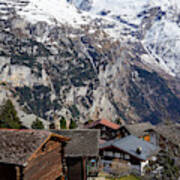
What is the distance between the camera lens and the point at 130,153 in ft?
141

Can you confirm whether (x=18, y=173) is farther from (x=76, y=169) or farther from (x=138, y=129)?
(x=138, y=129)

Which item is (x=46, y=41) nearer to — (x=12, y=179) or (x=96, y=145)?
(x=96, y=145)

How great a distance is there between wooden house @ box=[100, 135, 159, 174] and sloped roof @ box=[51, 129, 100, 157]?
13535mm

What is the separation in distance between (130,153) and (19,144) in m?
28.0

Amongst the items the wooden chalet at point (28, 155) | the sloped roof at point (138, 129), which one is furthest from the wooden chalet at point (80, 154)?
the sloped roof at point (138, 129)

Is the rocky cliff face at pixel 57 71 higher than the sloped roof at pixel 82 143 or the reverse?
the reverse

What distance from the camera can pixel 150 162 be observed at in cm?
4181

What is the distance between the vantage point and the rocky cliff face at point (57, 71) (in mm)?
145500

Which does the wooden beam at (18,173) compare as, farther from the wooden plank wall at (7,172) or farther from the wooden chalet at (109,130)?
the wooden chalet at (109,130)

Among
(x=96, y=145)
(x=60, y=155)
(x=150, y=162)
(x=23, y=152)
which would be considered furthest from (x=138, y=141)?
(x=23, y=152)

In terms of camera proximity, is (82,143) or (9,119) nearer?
(82,143)

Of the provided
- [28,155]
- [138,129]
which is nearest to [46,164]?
[28,155]

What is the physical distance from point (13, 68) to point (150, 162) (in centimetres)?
11789

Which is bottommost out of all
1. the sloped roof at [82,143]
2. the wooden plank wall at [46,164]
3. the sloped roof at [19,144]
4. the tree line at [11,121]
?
the tree line at [11,121]
